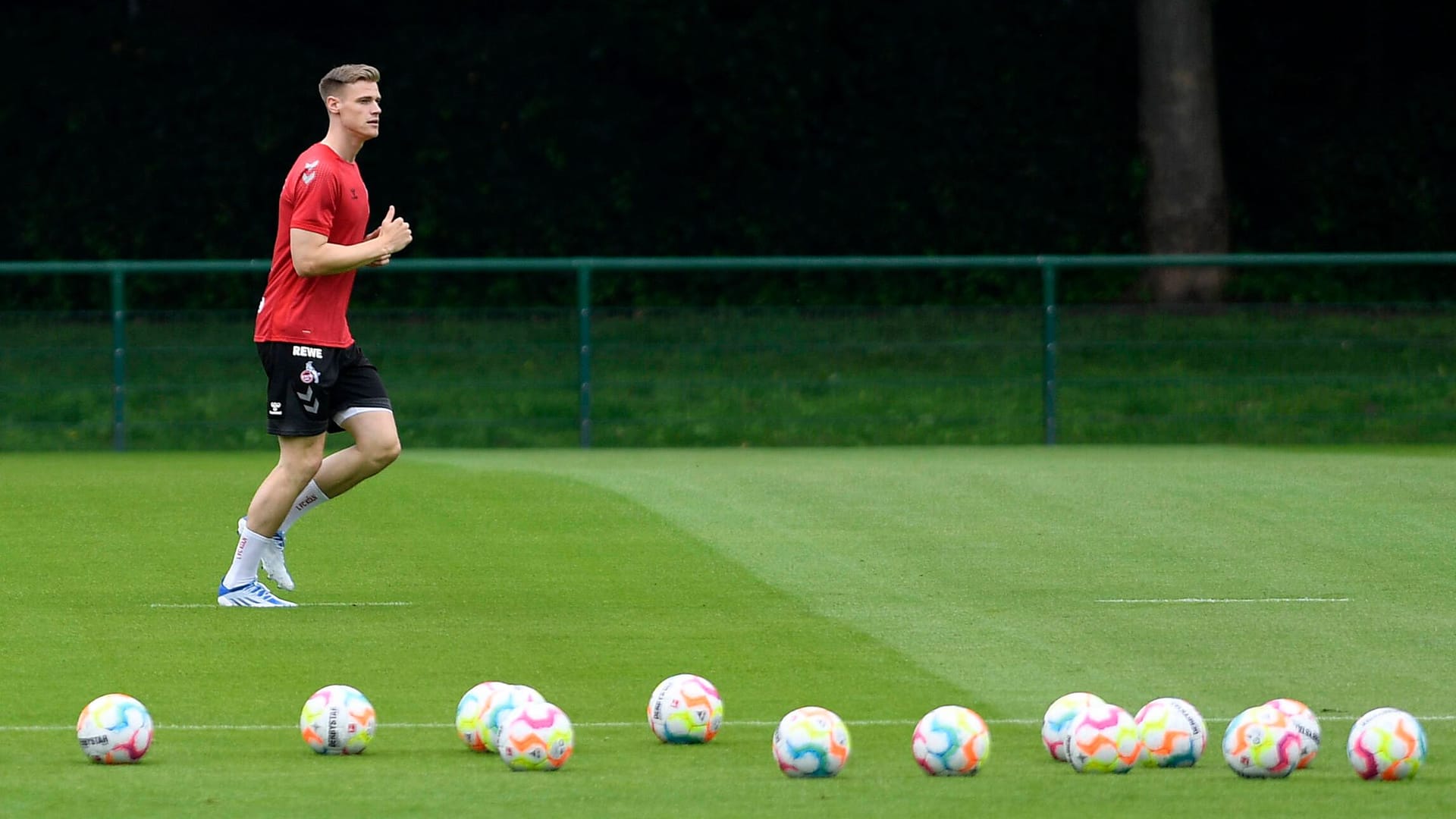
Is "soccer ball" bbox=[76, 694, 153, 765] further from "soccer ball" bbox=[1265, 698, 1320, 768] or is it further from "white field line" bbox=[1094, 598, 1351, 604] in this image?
"white field line" bbox=[1094, 598, 1351, 604]

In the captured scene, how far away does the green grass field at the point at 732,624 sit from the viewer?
6160mm

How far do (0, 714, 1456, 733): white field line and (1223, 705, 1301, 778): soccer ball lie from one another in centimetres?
78

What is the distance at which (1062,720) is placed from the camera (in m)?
6.45

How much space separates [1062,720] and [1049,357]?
1292 centimetres

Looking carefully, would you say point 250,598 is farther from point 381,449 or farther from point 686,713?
point 686,713

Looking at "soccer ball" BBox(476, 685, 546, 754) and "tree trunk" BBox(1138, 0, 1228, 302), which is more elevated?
"tree trunk" BBox(1138, 0, 1228, 302)

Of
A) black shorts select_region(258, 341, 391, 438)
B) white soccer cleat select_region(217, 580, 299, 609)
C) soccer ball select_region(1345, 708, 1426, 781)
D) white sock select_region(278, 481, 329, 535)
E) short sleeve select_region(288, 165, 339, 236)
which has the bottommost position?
soccer ball select_region(1345, 708, 1426, 781)

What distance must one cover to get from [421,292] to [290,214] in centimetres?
1126

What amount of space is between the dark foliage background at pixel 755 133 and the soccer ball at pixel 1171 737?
1998 centimetres

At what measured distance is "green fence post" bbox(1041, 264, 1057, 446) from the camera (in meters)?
19.0

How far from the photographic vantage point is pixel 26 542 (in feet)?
39.4

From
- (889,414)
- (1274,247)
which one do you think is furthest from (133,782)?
(1274,247)

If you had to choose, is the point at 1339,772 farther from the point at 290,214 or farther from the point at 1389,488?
the point at 1389,488

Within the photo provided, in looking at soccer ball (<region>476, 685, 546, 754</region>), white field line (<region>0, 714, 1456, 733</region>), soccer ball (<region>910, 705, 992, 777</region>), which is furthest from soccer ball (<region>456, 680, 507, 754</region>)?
soccer ball (<region>910, 705, 992, 777</region>)
